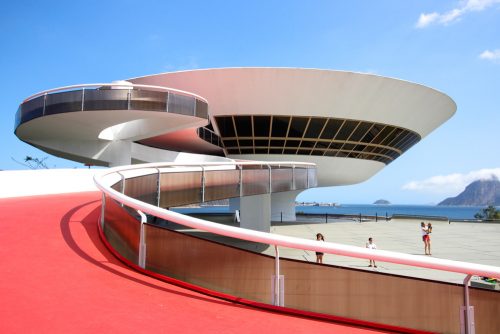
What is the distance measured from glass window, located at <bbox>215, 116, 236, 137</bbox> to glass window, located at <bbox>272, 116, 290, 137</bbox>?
3.39 meters

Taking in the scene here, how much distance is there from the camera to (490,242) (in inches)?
936

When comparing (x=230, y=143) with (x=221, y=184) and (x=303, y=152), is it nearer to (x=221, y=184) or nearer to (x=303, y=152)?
(x=303, y=152)

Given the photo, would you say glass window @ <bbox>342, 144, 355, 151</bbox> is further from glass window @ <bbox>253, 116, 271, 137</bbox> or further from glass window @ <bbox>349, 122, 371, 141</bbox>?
glass window @ <bbox>253, 116, 271, 137</bbox>

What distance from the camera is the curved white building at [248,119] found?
18.8m

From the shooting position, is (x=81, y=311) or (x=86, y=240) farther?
(x=86, y=240)

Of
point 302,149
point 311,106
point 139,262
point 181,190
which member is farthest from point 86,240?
point 302,149

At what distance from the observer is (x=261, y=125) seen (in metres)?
30.3

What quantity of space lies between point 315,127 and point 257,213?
31.8 feet

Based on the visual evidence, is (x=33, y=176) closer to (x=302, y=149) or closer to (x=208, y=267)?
(x=208, y=267)

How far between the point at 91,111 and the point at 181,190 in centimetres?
893

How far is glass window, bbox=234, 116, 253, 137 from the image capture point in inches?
1178

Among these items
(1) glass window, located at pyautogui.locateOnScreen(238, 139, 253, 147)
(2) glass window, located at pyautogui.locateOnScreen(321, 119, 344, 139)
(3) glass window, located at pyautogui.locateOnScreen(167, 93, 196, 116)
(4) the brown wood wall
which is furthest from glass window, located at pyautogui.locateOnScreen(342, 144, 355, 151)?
(4) the brown wood wall

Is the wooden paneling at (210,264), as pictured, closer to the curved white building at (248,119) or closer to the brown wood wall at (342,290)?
the brown wood wall at (342,290)

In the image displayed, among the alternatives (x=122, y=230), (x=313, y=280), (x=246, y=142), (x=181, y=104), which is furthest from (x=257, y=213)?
(x=313, y=280)
